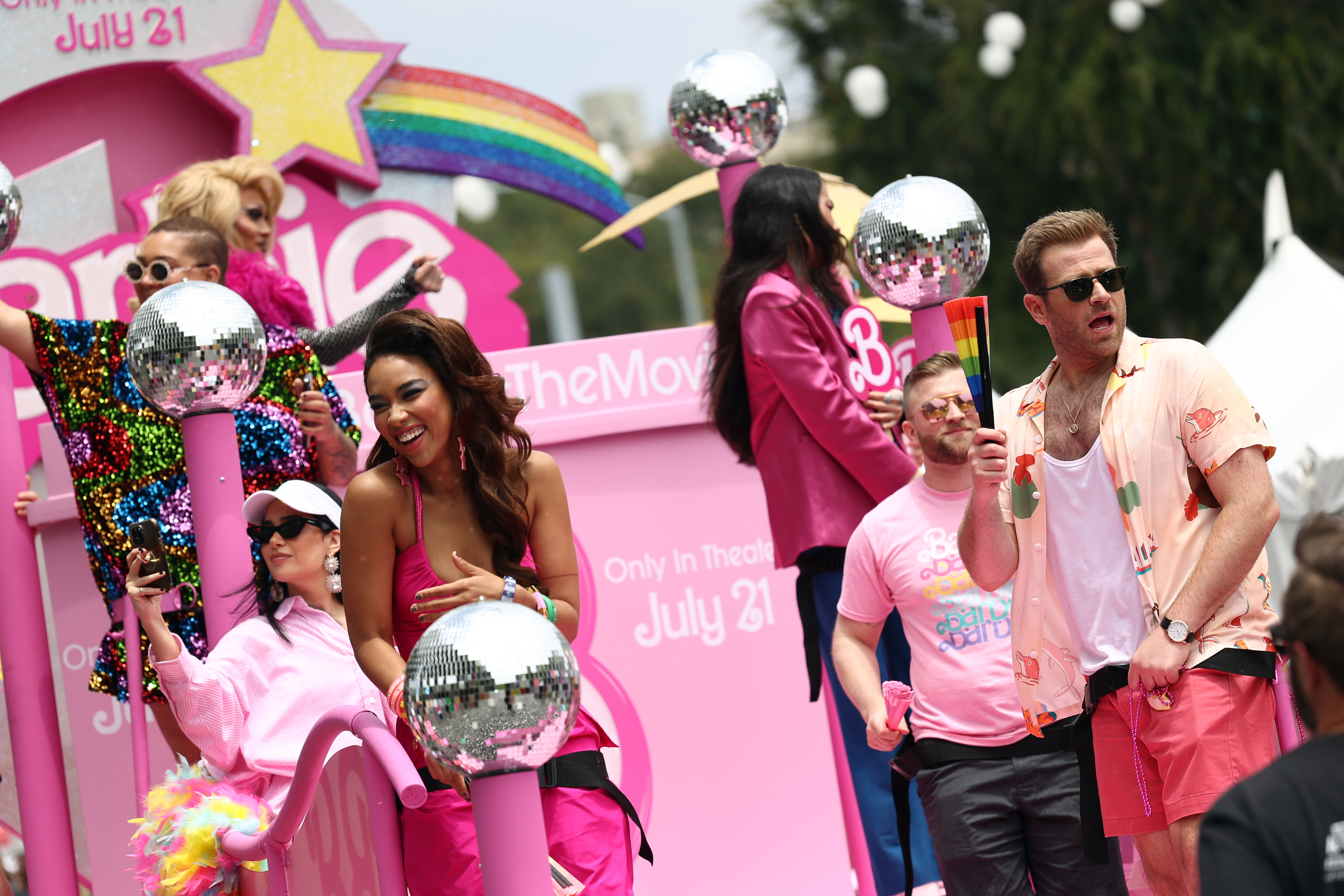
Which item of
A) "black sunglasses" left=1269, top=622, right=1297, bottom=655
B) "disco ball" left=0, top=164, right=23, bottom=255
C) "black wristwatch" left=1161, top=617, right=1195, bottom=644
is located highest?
"disco ball" left=0, top=164, right=23, bottom=255

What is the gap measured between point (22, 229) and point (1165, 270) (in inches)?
601

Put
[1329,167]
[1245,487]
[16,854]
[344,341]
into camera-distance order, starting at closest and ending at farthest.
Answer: [1245,487]
[344,341]
[16,854]
[1329,167]

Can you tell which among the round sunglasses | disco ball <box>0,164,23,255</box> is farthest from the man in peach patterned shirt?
disco ball <box>0,164,23,255</box>

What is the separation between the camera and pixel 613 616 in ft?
17.3

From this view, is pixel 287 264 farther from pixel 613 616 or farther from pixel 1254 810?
pixel 1254 810

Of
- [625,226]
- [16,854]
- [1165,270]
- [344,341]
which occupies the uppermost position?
[1165,270]

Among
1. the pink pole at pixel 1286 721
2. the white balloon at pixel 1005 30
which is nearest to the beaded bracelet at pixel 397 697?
the pink pole at pixel 1286 721

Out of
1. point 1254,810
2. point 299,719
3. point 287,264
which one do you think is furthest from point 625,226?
point 1254,810

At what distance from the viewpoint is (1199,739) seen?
3113 millimetres

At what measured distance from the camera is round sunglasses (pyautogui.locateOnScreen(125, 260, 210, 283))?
173 inches

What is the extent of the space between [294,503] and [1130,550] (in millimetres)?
2053

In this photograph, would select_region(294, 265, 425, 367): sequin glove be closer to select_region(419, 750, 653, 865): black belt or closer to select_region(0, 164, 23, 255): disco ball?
select_region(0, 164, 23, 255): disco ball

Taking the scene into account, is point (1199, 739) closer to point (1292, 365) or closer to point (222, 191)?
point (222, 191)

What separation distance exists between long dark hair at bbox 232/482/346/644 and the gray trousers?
164cm
